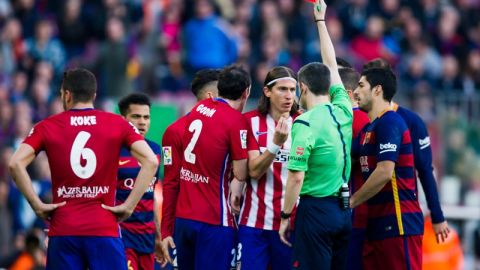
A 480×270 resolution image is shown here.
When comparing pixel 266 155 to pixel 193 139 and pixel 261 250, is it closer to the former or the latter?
pixel 193 139

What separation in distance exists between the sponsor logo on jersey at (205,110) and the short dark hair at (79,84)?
1.23 metres

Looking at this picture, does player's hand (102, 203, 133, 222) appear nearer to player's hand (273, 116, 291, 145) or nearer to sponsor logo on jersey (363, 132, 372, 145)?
player's hand (273, 116, 291, 145)

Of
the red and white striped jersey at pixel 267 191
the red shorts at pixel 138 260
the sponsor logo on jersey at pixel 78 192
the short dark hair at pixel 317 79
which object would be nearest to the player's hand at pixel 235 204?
the red and white striped jersey at pixel 267 191

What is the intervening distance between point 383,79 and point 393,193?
113 centimetres

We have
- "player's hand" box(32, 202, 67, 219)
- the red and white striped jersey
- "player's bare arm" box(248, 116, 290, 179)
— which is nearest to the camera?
"player's hand" box(32, 202, 67, 219)

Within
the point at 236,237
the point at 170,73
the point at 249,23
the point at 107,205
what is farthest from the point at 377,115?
the point at 249,23

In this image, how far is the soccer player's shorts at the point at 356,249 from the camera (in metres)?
13.0

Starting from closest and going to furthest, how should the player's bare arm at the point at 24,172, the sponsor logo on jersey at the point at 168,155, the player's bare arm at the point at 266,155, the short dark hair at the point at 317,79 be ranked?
the player's bare arm at the point at 24,172, the player's bare arm at the point at 266,155, the short dark hair at the point at 317,79, the sponsor logo on jersey at the point at 168,155

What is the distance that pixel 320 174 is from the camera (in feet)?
39.6

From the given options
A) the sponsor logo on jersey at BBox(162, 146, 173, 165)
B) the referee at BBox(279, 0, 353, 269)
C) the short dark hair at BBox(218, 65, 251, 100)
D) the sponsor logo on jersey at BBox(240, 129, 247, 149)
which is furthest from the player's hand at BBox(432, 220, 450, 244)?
the sponsor logo on jersey at BBox(162, 146, 173, 165)

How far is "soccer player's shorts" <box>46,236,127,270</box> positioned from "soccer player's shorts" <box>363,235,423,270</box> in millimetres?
2656

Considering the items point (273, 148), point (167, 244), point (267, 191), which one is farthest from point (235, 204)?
point (273, 148)

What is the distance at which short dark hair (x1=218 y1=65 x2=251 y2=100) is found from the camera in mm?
12609

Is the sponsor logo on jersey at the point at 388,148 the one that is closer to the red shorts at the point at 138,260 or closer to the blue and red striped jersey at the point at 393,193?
the blue and red striped jersey at the point at 393,193
